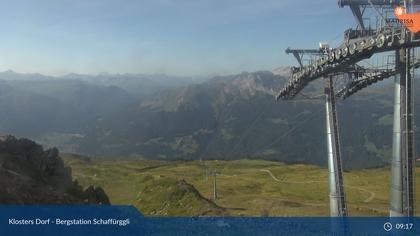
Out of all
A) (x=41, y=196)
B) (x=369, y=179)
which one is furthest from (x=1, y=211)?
(x=369, y=179)

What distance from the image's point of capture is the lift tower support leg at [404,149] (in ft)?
119

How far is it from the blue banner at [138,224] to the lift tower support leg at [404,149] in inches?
49.4

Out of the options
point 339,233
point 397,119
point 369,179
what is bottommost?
point 369,179

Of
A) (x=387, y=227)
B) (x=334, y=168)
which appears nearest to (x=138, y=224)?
(x=334, y=168)

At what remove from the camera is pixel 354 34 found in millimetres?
45750

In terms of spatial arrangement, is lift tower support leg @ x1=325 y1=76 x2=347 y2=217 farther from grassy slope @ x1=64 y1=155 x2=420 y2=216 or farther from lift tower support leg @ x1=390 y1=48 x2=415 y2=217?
grassy slope @ x1=64 y1=155 x2=420 y2=216

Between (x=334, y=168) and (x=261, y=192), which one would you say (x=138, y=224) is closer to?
(x=334, y=168)

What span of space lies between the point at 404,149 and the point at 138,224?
91.8ft

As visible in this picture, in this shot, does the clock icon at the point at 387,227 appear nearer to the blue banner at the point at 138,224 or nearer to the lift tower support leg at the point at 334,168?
the blue banner at the point at 138,224

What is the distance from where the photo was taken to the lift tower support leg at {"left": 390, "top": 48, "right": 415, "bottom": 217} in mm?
36281

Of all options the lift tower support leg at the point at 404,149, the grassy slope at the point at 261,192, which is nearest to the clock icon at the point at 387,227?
the lift tower support leg at the point at 404,149

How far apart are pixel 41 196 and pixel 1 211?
8.85 meters

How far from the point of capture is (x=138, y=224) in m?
51.2

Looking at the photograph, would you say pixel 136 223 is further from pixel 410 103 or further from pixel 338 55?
pixel 410 103
